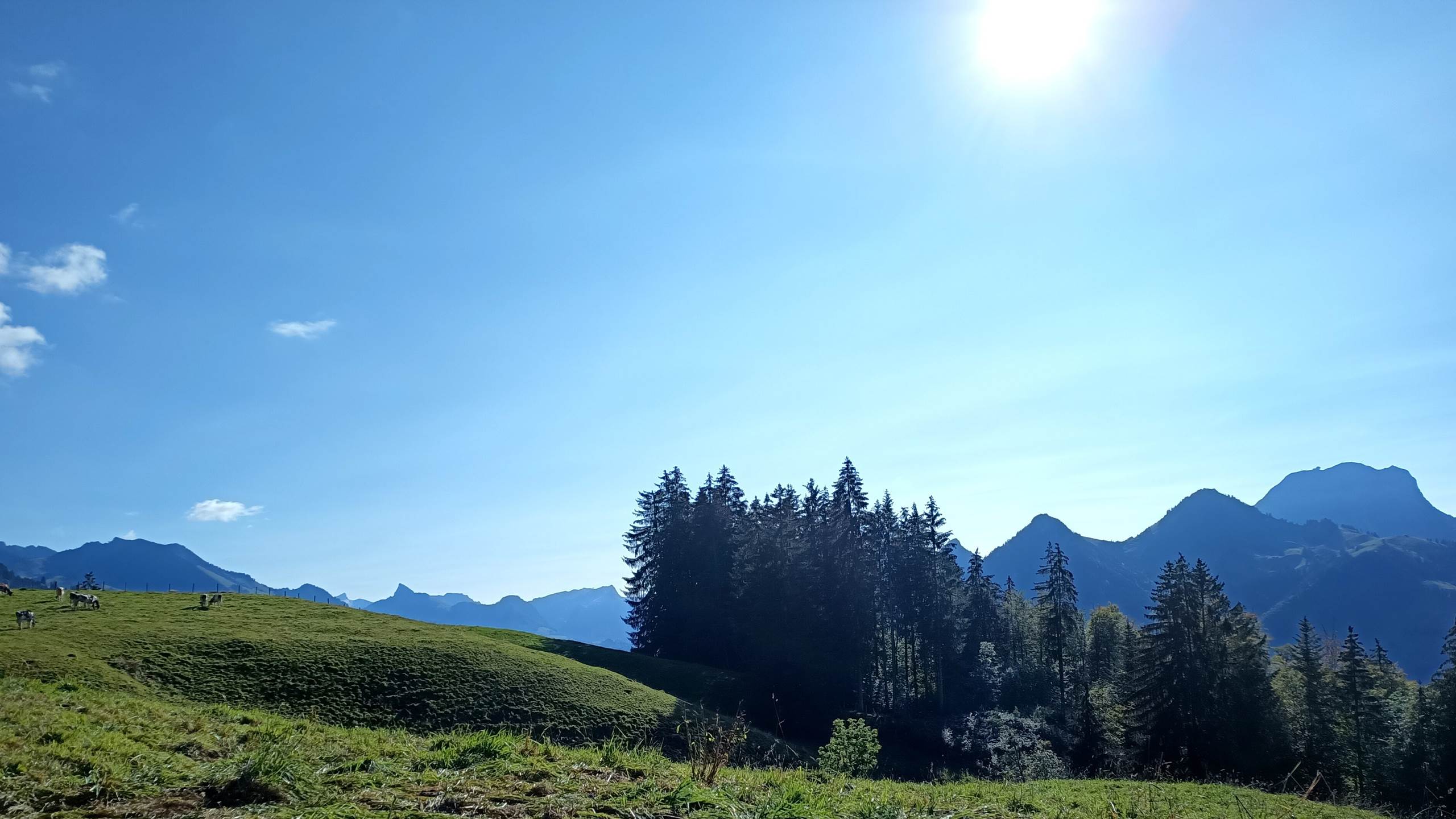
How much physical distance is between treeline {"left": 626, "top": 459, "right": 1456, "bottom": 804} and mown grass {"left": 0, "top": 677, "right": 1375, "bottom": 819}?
1206 inches

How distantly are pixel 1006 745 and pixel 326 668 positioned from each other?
37654mm

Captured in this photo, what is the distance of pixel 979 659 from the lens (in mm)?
64062

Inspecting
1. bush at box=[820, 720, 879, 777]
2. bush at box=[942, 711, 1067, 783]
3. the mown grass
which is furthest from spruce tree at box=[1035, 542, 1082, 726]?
the mown grass

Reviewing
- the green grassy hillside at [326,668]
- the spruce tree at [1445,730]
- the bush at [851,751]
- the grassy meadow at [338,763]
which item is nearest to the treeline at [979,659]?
the spruce tree at [1445,730]

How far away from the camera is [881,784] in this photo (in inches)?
538

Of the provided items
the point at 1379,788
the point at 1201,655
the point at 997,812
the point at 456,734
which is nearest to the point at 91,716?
the point at 456,734

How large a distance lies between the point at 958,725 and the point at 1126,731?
13.9 m

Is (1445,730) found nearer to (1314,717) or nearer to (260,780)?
(1314,717)

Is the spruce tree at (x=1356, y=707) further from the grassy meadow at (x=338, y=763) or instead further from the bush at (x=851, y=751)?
the bush at (x=851, y=751)

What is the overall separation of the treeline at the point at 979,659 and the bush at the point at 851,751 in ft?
64.0

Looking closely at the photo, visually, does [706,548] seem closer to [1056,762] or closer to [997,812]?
[1056,762]

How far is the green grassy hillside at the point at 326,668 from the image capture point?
27906mm

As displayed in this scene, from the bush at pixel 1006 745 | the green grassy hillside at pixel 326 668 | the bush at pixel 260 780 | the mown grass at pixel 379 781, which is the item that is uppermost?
the bush at pixel 260 780

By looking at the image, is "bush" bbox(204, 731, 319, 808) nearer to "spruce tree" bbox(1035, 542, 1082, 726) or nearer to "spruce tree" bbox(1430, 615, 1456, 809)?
"spruce tree" bbox(1430, 615, 1456, 809)
